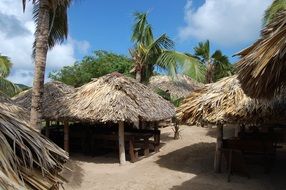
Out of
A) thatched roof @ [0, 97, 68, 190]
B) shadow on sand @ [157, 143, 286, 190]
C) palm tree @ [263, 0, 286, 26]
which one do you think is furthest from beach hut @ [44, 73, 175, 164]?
thatched roof @ [0, 97, 68, 190]

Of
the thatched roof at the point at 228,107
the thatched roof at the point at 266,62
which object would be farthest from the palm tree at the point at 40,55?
the thatched roof at the point at 266,62

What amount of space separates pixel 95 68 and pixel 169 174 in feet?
57.4

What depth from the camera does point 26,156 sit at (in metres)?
3.45

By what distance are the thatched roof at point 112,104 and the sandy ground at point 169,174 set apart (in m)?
1.56

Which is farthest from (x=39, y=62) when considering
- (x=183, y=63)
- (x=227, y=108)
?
(x=183, y=63)

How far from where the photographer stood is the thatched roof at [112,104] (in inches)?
524

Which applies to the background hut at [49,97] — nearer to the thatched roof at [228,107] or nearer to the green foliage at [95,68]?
the thatched roof at [228,107]

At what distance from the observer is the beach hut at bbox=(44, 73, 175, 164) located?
13.3 meters

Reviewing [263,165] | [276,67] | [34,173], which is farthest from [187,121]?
[34,173]

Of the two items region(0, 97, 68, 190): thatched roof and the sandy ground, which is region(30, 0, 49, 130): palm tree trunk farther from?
region(0, 97, 68, 190): thatched roof

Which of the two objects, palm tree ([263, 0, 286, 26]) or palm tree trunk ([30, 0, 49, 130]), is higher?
palm tree ([263, 0, 286, 26])

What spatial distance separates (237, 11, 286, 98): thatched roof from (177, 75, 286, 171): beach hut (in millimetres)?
3475

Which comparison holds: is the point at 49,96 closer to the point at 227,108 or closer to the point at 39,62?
the point at 39,62

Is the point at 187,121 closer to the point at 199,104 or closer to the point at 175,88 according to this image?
the point at 199,104
